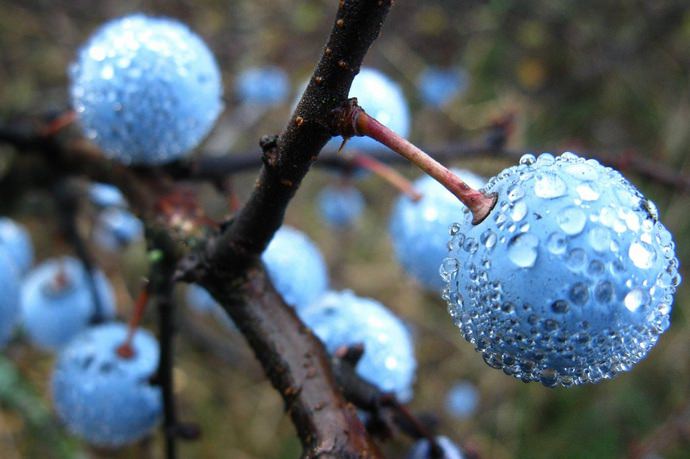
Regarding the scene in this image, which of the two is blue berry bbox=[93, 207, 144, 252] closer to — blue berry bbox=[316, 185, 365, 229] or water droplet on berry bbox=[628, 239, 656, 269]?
blue berry bbox=[316, 185, 365, 229]

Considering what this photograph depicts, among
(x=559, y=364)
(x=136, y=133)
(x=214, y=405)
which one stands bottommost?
(x=559, y=364)

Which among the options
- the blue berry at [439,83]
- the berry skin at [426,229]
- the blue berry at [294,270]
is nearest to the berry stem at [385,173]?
the berry skin at [426,229]

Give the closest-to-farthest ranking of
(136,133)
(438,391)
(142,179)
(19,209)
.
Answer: (136,133) → (142,179) → (19,209) → (438,391)

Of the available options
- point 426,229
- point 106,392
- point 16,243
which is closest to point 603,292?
point 426,229

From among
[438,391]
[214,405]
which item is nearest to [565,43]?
[438,391]

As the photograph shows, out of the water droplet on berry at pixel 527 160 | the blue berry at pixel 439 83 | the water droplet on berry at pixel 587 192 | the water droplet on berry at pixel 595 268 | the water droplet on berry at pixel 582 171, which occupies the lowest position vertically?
the water droplet on berry at pixel 595 268

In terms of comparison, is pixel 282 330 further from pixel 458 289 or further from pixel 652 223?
pixel 652 223

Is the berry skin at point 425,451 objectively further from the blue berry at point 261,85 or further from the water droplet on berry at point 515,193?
the blue berry at point 261,85
